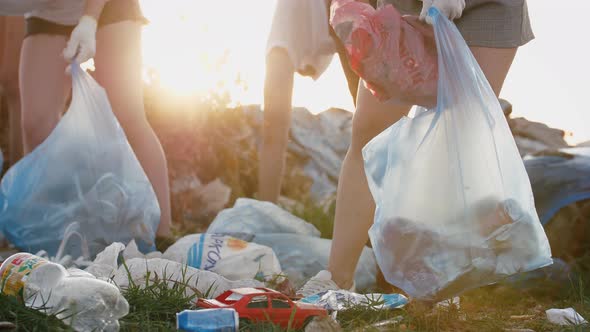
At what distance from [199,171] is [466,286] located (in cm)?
369

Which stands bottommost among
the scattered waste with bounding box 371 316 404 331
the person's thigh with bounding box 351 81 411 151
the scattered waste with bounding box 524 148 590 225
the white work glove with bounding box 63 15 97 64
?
the scattered waste with bounding box 371 316 404 331

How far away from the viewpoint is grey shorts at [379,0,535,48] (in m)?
2.28

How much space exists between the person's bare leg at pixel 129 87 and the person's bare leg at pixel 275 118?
1.84ft

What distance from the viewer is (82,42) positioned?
3.21 meters

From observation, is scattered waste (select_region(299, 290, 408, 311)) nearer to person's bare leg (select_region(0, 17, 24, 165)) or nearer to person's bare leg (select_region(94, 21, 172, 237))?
person's bare leg (select_region(94, 21, 172, 237))

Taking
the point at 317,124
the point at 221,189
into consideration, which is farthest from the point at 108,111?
the point at 317,124

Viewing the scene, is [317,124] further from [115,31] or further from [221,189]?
[115,31]

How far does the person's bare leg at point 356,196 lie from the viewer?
2553mm

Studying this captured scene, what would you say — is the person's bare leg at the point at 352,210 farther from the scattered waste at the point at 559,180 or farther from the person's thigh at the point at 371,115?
the scattered waste at the point at 559,180

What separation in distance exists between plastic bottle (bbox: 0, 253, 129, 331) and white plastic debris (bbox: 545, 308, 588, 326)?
3.92ft

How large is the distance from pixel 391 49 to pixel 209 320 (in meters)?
0.88

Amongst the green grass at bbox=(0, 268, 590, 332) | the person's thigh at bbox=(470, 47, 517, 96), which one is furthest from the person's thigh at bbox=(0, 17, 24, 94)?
the person's thigh at bbox=(470, 47, 517, 96)

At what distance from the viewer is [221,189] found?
5574 millimetres

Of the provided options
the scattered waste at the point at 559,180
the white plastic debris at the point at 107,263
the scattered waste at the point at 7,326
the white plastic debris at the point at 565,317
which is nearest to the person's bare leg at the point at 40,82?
the white plastic debris at the point at 107,263
